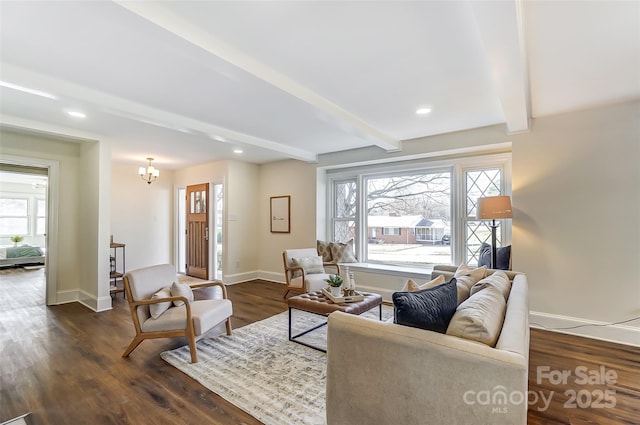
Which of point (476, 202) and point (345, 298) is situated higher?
point (476, 202)

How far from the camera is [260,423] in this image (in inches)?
70.8

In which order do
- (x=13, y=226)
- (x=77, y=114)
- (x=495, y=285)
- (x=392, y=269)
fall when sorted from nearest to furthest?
1. (x=495, y=285)
2. (x=77, y=114)
3. (x=392, y=269)
4. (x=13, y=226)

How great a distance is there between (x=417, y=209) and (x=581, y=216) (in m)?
2.02

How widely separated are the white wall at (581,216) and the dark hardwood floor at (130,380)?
0.37 meters

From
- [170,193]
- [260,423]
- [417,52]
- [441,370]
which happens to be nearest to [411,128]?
[417,52]

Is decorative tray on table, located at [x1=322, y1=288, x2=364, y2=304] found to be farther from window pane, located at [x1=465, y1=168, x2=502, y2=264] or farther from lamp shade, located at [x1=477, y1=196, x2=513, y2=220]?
window pane, located at [x1=465, y1=168, x2=502, y2=264]

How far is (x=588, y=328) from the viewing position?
3070 mm

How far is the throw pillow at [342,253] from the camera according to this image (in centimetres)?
504

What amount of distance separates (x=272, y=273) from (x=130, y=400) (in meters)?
3.90

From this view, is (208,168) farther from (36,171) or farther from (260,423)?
(260,423)

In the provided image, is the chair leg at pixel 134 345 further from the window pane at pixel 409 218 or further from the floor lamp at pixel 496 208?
the floor lamp at pixel 496 208

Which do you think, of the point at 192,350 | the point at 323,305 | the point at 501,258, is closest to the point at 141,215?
the point at 192,350

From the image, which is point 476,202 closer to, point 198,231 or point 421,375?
point 421,375

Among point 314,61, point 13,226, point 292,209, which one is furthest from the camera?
point 13,226
